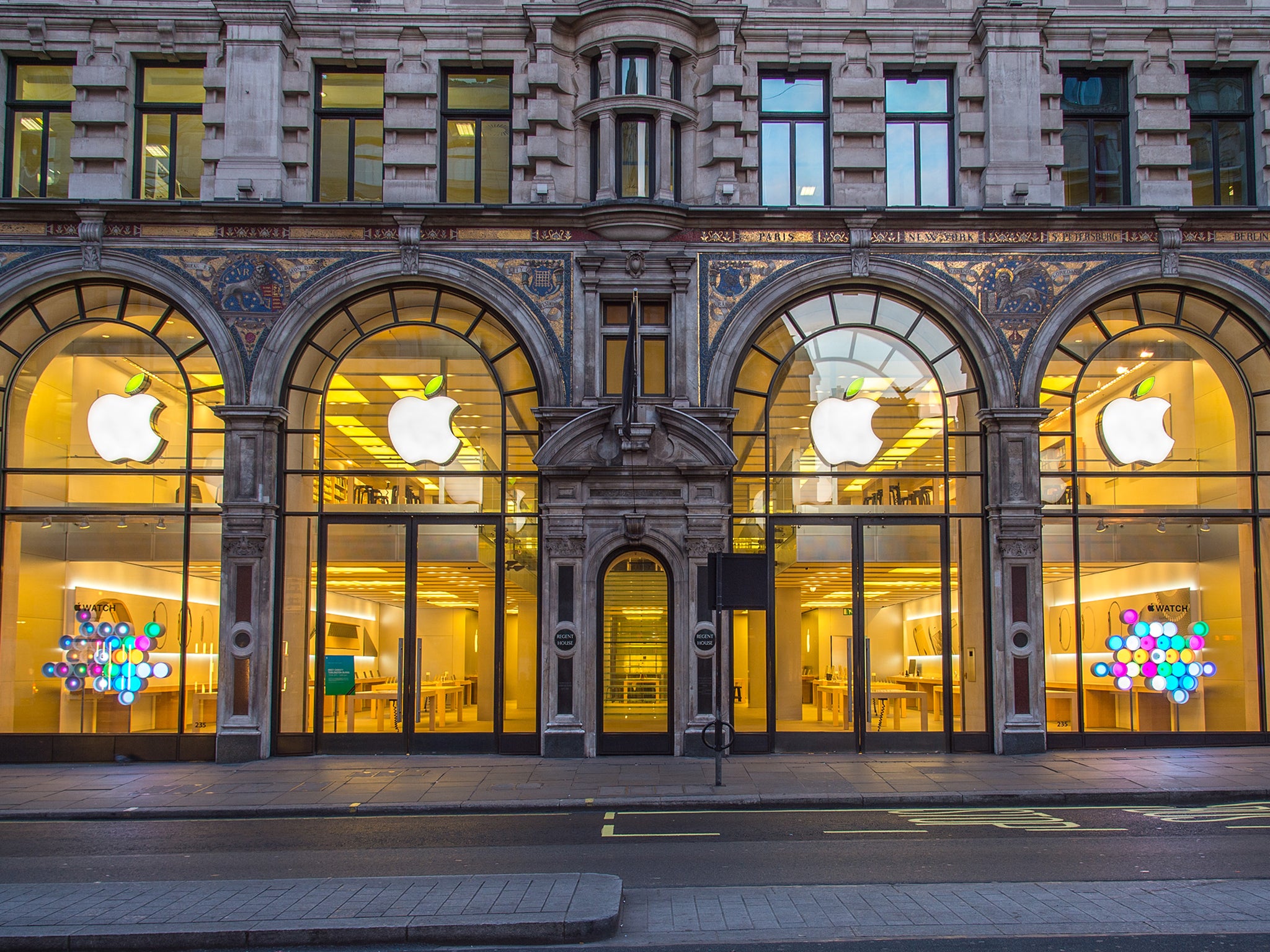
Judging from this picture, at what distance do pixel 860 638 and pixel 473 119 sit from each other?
11.9 m

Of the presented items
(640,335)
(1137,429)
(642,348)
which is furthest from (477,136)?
(1137,429)

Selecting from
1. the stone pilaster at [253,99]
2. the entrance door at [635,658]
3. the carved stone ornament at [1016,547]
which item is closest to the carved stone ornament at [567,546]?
the entrance door at [635,658]

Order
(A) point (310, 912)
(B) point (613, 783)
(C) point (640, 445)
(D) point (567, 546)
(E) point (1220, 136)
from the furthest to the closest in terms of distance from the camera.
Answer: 1. (E) point (1220, 136)
2. (D) point (567, 546)
3. (C) point (640, 445)
4. (B) point (613, 783)
5. (A) point (310, 912)

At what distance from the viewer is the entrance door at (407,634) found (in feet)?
66.0

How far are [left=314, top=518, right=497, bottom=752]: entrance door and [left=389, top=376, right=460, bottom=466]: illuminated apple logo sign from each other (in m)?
1.21

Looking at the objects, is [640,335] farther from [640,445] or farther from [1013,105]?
[1013,105]

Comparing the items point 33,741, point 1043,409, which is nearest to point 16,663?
point 33,741

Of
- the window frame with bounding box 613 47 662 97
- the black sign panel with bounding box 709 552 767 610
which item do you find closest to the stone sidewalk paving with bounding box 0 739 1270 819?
the black sign panel with bounding box 709 552 767 610

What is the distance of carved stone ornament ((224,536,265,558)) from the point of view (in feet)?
65.1

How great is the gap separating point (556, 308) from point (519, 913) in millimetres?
13418

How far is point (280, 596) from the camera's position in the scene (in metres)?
20.3

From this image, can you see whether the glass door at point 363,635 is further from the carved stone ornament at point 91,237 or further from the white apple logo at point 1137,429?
the white apple logo at point 1137,429

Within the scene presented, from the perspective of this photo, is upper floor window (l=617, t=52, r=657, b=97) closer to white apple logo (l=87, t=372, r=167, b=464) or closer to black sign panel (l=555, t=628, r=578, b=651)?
black sign panel (l=555, t=628, r=578, b=651)

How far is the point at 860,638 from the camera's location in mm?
20344
